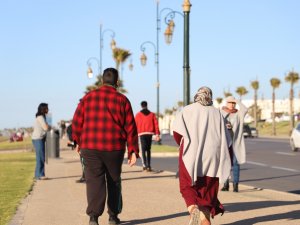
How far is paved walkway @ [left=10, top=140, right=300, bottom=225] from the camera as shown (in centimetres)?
880

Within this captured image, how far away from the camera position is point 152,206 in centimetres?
1029

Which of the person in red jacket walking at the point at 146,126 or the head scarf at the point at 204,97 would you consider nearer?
the head scarf at the point at 204,97

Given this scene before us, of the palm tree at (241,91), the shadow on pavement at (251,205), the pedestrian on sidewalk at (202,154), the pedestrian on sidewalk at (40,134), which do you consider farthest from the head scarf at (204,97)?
the palm tree at (241,91)

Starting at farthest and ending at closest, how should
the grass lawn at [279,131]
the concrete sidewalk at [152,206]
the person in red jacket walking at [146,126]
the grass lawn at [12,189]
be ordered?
the grass lawn at [279,131] < the person in red jacket walking at [146,126] < the grass lawn at [12,189] < the concrete sidewalk at [152,206]

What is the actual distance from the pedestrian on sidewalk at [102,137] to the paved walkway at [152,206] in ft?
2.53

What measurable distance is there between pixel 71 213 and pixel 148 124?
26.7ft

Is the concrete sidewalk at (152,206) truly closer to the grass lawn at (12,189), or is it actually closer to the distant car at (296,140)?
the grass lawn at (12,189)

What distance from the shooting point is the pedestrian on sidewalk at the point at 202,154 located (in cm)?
754

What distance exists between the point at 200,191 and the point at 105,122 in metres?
1.37

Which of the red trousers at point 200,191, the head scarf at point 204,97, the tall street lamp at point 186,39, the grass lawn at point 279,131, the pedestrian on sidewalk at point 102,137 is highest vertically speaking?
the tall street lamp at point 186,39

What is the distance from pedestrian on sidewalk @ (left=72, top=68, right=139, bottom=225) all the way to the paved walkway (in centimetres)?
77

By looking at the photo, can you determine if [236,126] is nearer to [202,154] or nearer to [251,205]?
[251,205]

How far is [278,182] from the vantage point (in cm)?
1574

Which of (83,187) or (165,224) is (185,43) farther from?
(165,224)
